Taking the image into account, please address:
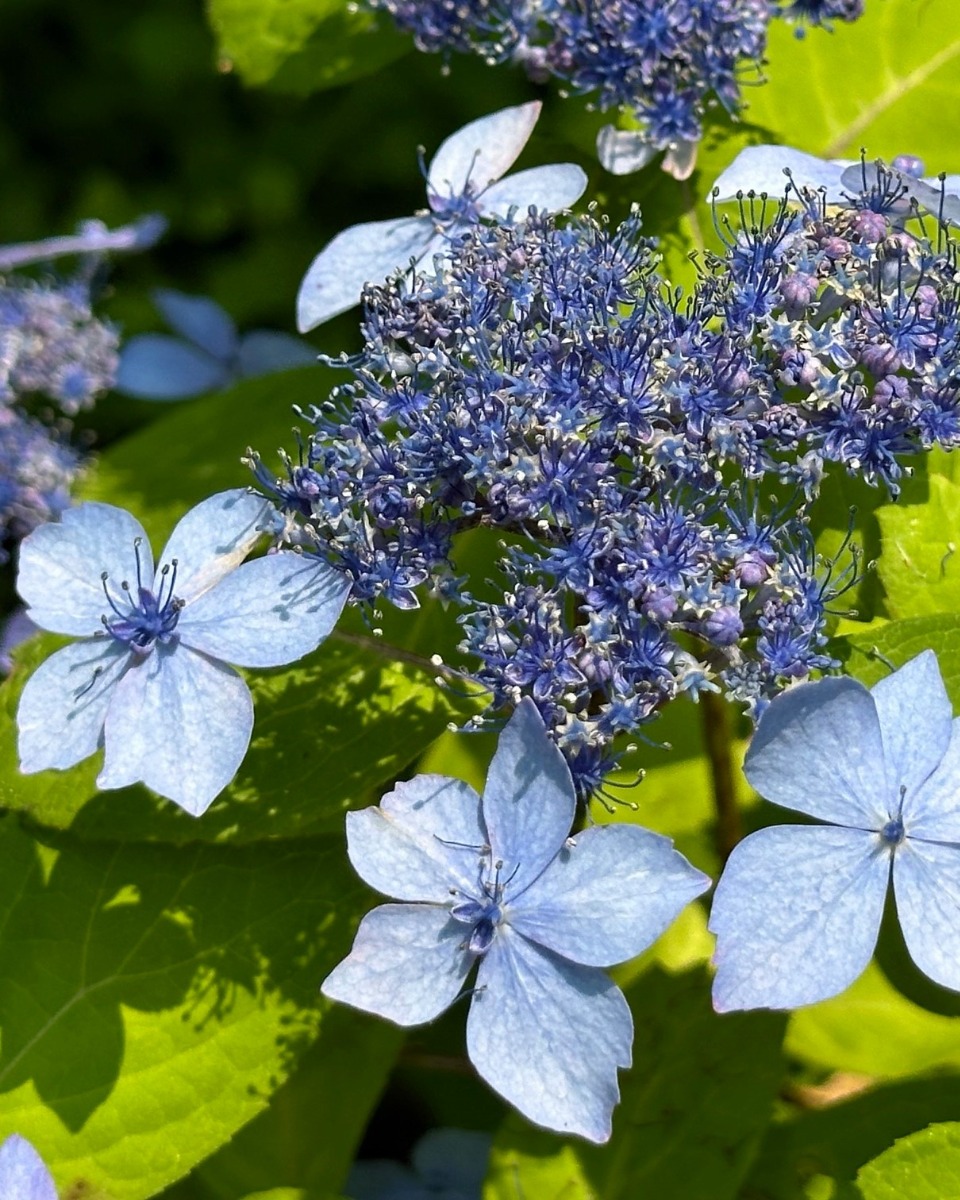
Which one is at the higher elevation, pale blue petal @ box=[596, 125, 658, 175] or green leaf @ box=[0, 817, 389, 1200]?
pale blue petal @ box=[596, 125, 658, 175]

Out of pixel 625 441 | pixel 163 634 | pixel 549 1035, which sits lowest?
pixel 549 1035

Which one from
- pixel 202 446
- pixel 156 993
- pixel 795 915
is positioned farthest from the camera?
pixel 202 446

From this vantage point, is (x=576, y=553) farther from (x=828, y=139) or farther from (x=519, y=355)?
(x=828, y=139)

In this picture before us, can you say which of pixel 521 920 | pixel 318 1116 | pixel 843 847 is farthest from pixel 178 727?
pixel 318 1116

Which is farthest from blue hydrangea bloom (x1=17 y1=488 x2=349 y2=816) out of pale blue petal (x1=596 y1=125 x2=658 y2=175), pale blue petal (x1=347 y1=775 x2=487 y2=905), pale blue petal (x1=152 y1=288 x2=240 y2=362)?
pale blue petal (x1=152 y1=288 x2=240 y2=362)

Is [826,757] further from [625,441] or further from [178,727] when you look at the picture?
[178,727]

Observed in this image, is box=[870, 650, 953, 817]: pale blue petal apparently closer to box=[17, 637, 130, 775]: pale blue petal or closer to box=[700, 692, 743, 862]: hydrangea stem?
box=[700, 692, 743, 862]: hydrangea stem
